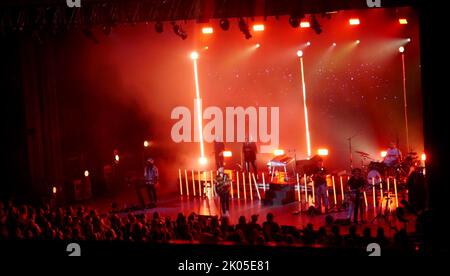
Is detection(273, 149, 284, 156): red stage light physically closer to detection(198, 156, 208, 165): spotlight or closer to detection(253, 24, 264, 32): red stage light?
detection(198, 156, 208, 165): spotlight

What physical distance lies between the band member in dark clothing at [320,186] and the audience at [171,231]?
12.5ft

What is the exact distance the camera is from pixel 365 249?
26.5 ft

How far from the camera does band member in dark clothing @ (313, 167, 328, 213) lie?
15.6m

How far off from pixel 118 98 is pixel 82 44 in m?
2.11

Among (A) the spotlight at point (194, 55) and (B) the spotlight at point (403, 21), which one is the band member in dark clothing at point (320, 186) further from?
(A) the spotlight at point (194, 55)

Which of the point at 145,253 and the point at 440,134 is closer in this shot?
the point at 145,253

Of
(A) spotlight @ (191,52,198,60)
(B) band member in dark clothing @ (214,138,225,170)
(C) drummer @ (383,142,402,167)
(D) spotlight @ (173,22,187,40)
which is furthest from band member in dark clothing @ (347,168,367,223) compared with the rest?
(A) spotlight @ (191,52,198,60)

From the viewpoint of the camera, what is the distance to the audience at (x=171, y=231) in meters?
9.63

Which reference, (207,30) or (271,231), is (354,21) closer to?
(207,30)

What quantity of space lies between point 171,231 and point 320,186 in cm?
567

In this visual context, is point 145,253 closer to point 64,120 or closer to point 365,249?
point 365,249

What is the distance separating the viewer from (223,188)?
1577cm
